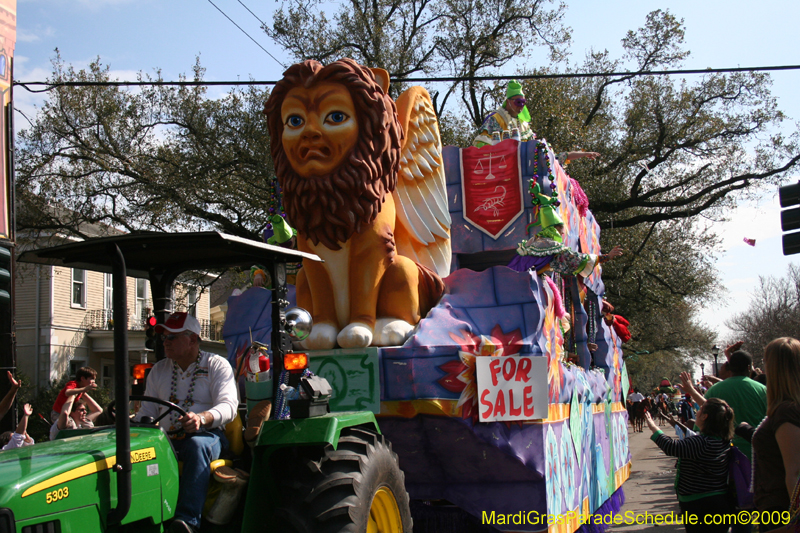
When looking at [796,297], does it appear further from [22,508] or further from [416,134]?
[22,508]

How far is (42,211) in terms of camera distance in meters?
15.8

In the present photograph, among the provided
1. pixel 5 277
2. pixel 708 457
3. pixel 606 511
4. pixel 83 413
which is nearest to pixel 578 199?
pixel 606 511

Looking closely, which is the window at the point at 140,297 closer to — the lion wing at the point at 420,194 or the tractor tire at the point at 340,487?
the lion wing at the point at 420,194

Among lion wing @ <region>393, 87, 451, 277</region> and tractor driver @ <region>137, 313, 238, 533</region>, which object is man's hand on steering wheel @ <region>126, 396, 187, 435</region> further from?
lion wing @ <region>393, 87, 451, 277</region>

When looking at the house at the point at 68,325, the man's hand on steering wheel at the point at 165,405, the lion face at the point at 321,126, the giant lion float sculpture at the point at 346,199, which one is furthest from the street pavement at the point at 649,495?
the house at the point at 68,325

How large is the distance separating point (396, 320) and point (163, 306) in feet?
7.84

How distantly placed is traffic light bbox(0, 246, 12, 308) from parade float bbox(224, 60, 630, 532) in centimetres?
197

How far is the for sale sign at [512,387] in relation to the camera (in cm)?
597

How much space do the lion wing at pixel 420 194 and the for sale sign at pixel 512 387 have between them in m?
1.47

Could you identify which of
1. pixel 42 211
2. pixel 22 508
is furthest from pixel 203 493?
pixel 42 211

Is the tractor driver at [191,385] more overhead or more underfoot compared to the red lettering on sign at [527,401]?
more overhead

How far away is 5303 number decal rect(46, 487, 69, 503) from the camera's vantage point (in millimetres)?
2842

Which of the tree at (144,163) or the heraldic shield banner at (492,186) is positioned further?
the tree at (144,163)

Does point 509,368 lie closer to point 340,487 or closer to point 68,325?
point 340,487
